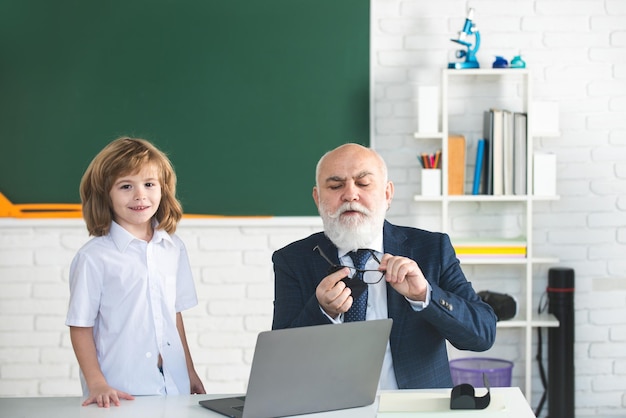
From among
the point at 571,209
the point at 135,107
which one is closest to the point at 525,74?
the point at 571,209

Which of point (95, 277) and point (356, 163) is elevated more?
point (356, 163)

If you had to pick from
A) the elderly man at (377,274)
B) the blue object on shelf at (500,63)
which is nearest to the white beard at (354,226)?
the elderly man at (377,274)

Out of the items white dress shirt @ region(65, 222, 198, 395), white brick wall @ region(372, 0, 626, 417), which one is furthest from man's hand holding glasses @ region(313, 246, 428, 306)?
white brick wall @ region(372, 0, 626, 417)

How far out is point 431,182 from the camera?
4074mm

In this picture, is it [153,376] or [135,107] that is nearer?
[153,376]

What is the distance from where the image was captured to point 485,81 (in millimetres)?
4238

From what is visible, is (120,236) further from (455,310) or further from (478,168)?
(478,168)

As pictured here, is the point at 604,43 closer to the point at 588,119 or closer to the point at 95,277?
the point at 588,119

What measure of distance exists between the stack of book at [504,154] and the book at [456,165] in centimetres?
6

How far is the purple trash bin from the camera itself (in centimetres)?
405

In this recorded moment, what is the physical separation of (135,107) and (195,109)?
0.28 metres

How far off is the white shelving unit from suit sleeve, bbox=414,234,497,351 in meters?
1.47

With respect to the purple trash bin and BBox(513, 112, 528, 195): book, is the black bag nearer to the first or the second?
the purple trash bin

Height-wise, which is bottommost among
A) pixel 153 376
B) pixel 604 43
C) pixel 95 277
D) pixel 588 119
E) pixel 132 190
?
pixel 153 376
